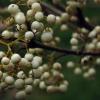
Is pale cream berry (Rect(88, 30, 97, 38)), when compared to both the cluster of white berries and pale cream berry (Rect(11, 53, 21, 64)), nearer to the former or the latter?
the cluster of white berries

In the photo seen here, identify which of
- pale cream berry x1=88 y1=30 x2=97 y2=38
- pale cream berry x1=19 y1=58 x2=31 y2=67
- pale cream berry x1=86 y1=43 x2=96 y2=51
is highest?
pale cream berry x1=88 y1=30 x2=97 y2=38

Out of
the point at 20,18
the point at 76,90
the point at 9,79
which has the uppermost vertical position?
the point at 76,90

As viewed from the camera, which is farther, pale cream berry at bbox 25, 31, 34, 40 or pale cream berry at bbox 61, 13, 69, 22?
pale cream berry at bbox 61, 13, 69, 22

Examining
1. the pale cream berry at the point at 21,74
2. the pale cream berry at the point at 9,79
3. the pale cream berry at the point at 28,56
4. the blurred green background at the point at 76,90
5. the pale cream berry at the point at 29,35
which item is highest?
the blurred green background at the point at 76,90

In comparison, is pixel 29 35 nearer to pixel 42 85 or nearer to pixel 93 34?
pixel 42 85

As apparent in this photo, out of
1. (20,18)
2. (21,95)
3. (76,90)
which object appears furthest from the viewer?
(76,90)

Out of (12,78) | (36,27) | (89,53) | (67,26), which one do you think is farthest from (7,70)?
(67,26)

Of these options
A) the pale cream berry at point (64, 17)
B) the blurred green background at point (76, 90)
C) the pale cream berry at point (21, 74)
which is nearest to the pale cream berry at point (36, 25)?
the pale cream berry at point (21, 74)

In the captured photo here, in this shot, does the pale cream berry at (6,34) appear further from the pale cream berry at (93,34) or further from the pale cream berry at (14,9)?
the pale cream berry at (93,34)

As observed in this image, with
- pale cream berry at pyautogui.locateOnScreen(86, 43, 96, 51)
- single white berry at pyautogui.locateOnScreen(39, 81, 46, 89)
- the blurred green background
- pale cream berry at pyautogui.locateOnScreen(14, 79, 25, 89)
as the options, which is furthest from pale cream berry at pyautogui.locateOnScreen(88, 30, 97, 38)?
the blurred green background

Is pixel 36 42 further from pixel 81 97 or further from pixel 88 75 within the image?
pixel 81 97

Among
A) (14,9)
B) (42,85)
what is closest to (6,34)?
(14,9)
